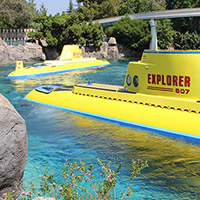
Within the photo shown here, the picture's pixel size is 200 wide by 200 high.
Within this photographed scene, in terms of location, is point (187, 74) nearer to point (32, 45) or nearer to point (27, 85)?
point (27, 85)

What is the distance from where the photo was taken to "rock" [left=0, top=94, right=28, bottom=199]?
4875 mm

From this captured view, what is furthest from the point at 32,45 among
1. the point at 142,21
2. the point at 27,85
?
the point at 27,85

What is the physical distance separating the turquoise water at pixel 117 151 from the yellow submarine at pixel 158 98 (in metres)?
0.41

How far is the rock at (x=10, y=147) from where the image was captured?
4.88 metres

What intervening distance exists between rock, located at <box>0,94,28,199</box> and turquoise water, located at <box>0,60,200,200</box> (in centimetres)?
294

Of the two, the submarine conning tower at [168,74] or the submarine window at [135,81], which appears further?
the submarine window at [135,81]

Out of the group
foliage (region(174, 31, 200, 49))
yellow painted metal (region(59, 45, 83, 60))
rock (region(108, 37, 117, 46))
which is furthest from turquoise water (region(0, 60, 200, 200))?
foliage (region(174, 31, 200, 49))

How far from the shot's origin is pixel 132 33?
61.0 meters

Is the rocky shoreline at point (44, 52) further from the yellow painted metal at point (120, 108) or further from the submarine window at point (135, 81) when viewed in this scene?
the submarine window at point (135, 81)

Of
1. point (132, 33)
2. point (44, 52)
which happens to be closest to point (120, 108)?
point (44, 52)

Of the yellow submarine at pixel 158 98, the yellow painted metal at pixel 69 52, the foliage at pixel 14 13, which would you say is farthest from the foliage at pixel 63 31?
the yellow submarine at pixel 158 98

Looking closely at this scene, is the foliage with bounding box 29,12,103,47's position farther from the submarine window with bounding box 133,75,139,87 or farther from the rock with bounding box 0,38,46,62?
the submarine window with bounding box 133,75,139,87

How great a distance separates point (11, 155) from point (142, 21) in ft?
204

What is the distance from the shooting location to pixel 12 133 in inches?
197
